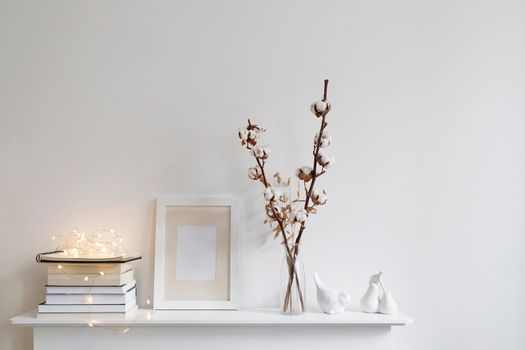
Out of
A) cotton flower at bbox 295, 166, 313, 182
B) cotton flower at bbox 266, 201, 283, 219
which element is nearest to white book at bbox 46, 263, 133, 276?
cotton flower at bbox 266, 201, 283, 219

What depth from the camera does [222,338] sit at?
1.38 metres

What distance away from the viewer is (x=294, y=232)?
60.1 inches

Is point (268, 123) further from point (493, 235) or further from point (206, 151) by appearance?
point (493, 235)

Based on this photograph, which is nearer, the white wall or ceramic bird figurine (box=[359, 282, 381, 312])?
ceramic bird figurine (box=[359, 282, 381, 312])

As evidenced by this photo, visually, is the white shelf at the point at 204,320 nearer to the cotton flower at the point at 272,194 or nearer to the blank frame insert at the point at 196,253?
the blank frame insert at the point at 196,253

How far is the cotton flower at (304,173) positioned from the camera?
144cm

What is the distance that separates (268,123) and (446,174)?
0.65m

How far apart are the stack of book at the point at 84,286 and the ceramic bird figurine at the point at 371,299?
0.74 m

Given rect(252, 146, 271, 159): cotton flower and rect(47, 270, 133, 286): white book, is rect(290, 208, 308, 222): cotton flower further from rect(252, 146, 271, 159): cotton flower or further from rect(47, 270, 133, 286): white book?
rect(47, 270, 133, 286): white book

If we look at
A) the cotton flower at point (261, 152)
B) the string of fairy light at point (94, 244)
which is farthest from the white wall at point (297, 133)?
the cotton flower at point (261, 152)

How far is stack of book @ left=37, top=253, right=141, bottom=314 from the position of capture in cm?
135

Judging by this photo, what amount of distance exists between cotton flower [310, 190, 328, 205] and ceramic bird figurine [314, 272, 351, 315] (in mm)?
266

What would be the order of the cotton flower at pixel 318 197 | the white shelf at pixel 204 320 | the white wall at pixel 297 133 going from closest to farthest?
the white shelf at pixel 204 320 → the cotton flower at pixel 318 197 → the white wall at pixel 297 133

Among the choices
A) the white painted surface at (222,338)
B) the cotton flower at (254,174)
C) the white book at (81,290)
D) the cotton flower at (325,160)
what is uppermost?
the cotton flower at (325,160)
